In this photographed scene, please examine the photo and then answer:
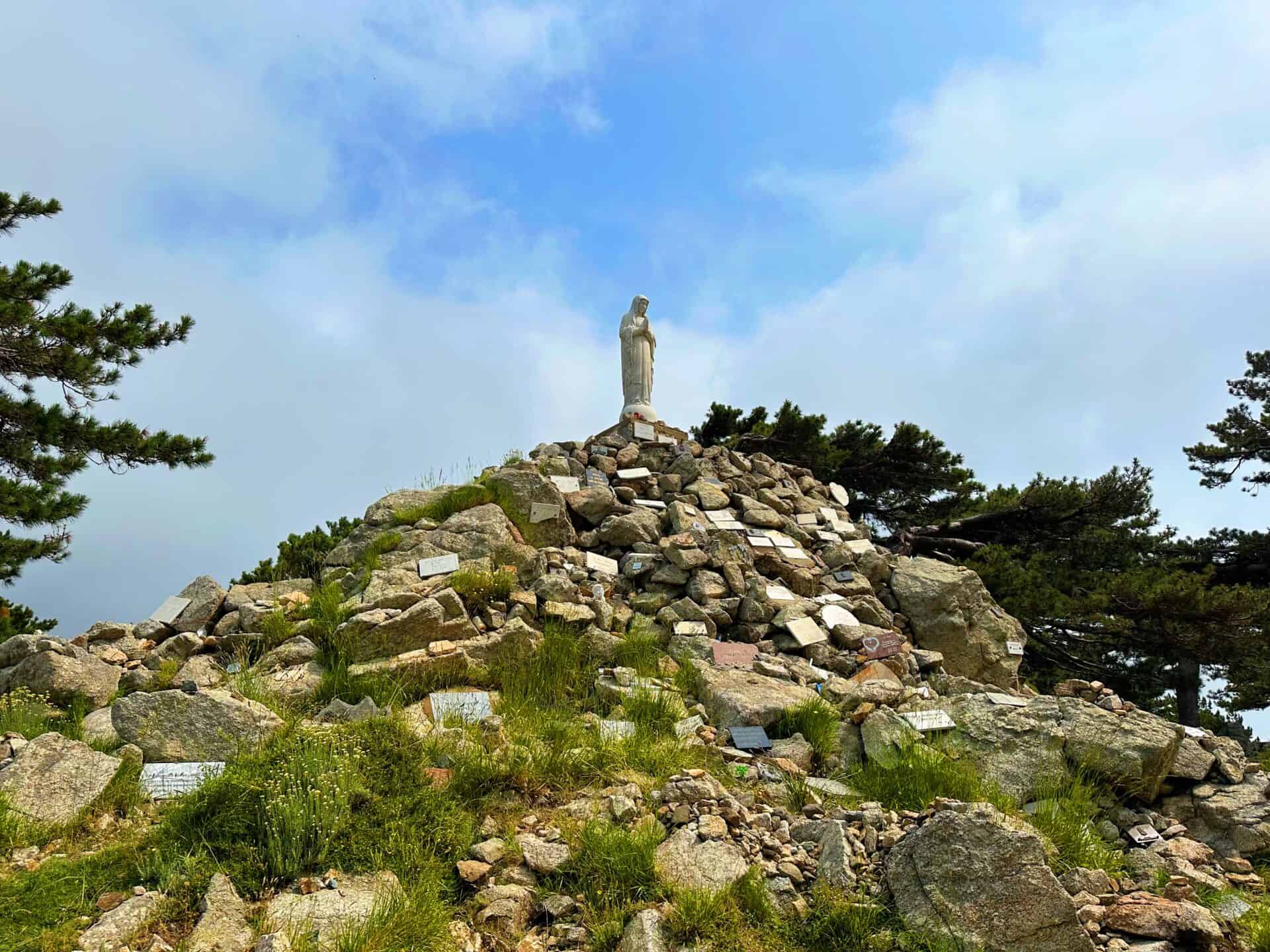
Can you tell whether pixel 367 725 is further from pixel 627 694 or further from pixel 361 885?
pixel 627 694

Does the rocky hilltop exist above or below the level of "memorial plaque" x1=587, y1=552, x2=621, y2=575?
below

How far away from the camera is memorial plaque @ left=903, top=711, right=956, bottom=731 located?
6.74m

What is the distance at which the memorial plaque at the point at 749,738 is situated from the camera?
21.4 ft

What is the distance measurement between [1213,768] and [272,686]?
7623 millimetres

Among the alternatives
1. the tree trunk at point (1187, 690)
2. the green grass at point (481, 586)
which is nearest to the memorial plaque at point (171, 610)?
the green grass at point (481, 586)

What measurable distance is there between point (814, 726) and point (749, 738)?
0.55 meters

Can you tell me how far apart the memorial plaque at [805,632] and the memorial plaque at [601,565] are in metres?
2.21

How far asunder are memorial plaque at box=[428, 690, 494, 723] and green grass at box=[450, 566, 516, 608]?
Result: 5.40 ft

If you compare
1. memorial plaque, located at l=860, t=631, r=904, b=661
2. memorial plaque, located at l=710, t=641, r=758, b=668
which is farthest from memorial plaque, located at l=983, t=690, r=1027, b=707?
memorial plaque, located at l=710, t=641, r=758, b=668

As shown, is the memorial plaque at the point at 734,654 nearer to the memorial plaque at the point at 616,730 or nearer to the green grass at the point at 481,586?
the memorial plaque at the point at 616,730

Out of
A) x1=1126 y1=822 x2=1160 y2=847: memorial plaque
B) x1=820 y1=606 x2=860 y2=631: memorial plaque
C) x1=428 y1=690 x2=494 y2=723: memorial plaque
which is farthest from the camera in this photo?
x1=820 y1=606 x2=860 y2=631: memorial plaque

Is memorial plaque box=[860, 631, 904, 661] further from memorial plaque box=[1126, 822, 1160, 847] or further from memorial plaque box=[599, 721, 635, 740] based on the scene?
memorial plaque box=[599, 721, 635, 740]

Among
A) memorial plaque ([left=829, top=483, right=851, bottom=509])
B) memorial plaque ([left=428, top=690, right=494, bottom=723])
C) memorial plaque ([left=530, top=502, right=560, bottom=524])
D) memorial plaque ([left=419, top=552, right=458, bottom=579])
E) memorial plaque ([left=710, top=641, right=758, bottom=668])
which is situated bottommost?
memorial plaque ([left=428, top=690, right=494, bottom=723])

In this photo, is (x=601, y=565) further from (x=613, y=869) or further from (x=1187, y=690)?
(x=1187, y=690)
